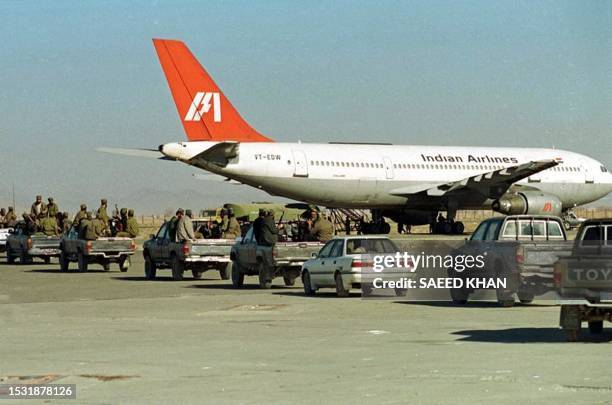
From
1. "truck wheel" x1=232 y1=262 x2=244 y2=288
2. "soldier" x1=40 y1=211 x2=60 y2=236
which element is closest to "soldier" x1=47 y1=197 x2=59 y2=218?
"soldier" x1=40 y1=211 x2=60 y2=236

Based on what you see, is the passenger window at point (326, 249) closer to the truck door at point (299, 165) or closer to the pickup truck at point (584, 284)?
the pickup truck at point (584, 284)

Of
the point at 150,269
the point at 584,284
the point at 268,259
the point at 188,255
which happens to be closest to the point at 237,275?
the point at 268,259

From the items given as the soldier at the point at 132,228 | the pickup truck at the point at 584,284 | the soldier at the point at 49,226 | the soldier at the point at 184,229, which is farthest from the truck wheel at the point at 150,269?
the pickup truck at the point at 584,284

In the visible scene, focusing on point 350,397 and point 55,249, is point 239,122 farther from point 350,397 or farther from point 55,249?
point 350,397

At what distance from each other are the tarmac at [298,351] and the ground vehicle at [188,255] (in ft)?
21.2

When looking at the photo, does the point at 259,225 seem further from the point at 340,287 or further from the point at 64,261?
the point at 64,261

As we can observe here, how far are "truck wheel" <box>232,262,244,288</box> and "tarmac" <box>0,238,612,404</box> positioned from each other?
3895 mm

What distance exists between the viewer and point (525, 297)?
23250 millimetres

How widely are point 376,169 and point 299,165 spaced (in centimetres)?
385

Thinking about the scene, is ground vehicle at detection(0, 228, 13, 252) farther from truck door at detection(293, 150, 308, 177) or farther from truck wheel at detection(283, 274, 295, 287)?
truck wheel at detection(283, 274, 295, 287)

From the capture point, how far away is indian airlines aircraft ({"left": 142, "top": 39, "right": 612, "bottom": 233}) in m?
54.2

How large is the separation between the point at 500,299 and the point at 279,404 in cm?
1272

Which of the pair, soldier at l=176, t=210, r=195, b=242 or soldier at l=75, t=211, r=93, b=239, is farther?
soldier at l=75, t=211, r=93, b=239

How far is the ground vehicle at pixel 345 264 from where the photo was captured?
26.1 meters
